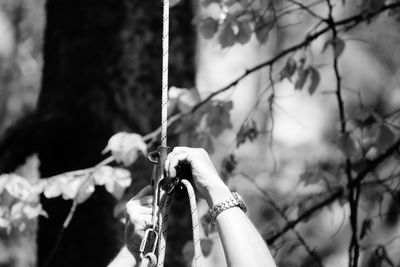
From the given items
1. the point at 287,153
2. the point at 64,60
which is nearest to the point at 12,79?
the point at 287,153

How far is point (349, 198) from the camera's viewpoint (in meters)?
2.07

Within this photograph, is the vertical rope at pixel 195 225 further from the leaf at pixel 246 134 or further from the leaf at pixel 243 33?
the leaf at pixel 246 134

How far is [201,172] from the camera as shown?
1.24 metres

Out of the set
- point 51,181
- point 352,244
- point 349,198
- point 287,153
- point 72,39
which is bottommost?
point 352,244

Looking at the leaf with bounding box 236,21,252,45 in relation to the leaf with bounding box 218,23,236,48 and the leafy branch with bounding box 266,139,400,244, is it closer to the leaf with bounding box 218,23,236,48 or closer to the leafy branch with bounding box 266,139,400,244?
the leaf with bounding box 218,23,236,48

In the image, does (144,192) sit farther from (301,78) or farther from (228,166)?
(301,78)

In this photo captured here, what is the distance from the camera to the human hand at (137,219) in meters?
1.36

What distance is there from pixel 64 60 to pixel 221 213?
4.42 feet

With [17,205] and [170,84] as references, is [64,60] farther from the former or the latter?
[17,205]

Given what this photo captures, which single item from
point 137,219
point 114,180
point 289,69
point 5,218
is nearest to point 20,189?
point 5,218

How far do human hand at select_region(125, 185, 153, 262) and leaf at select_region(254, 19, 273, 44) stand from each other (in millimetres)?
957

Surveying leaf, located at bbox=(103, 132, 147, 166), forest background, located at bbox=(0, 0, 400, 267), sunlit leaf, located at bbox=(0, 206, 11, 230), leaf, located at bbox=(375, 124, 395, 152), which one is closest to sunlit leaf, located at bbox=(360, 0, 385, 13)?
forest background, located at bbox=(0, 0, 400, 267)

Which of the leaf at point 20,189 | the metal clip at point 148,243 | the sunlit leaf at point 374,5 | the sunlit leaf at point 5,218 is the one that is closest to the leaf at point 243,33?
the sunlit leaf at point 374,5

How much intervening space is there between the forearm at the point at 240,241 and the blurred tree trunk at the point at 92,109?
1.07 m
